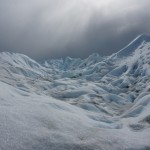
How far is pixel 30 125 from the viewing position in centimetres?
1717

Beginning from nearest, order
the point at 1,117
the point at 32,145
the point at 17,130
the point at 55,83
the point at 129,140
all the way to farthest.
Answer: the point at 32,145, the point at 17,130, the point at 1,117, the point at 129,140, the point at 55,83

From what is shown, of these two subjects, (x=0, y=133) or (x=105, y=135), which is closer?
(x=0, y=133)

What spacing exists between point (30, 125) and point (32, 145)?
9.09 ft

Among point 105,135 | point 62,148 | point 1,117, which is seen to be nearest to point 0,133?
point 1,117


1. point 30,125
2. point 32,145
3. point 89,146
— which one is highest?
point 30,125

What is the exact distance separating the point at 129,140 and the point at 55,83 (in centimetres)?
13612

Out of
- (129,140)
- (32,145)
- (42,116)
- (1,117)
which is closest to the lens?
(32,145)

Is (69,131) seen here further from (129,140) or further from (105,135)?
(129,140)

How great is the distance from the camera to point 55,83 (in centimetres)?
15362

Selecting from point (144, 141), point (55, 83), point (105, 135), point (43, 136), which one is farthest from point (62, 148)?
point (55, 83)

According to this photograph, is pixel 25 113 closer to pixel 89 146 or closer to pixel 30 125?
pixel 30 125

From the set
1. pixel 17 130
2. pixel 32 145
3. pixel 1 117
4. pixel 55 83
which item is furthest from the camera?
pixel 55 83

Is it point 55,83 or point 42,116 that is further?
point 55,83

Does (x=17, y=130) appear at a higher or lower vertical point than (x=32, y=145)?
higher
